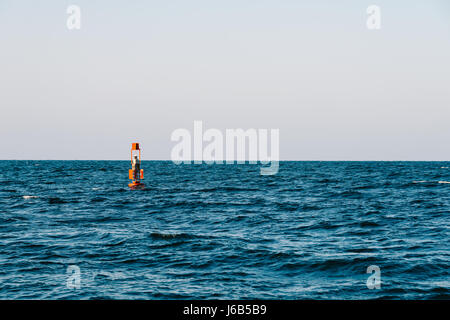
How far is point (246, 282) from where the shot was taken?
39.4 ft

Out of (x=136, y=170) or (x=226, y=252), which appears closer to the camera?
(x=226, y=252)

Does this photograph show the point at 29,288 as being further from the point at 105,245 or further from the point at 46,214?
the point at 46,214

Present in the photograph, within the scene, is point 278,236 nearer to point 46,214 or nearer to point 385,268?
point 385,268

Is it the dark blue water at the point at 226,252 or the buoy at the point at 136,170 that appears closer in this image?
the dark blue water at the point at 226,252

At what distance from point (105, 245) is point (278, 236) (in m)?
7.39

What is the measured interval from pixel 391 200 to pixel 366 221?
1245cm

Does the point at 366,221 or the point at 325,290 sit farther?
the point at 366,221

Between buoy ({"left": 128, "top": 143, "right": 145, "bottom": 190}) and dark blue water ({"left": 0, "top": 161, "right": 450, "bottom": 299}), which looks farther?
buoy ({"left": 128, "top": 143, "right": 145, "bottom": 190})

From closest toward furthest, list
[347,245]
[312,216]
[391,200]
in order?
[347,245], [312,216], [391,200]

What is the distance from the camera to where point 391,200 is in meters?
33.6
